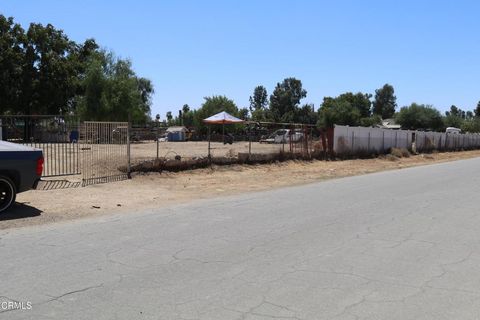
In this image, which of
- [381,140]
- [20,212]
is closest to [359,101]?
[381,140]

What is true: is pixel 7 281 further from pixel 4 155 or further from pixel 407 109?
pixel 407 109

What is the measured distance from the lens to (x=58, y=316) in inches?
187

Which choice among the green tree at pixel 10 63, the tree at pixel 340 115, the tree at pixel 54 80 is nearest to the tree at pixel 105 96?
the tree at pixel 54 80

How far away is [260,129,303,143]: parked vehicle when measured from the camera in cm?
2753

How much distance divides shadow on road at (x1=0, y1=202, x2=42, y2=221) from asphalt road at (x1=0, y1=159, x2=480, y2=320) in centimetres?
121

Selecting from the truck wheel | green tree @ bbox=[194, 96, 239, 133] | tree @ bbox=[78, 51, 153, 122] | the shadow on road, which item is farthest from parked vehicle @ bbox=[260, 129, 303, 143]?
green tree @ bbox=[194, 96, 239, 133]

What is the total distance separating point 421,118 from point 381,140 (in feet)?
234

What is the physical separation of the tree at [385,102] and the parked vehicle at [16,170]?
15779 cm

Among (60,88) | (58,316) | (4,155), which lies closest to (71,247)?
(58,316)

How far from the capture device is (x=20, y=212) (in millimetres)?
10742

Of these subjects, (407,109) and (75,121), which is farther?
(407,109)

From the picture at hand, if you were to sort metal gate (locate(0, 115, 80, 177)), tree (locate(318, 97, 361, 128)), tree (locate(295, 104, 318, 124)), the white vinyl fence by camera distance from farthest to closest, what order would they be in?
tree (locate(295, 104, 318, 124)) < tree (locate(318, 97, 361, 128)) < the white vinyl fence < metal gate (locate(0, 115, 80, 177))

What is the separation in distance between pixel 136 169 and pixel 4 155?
303 inches

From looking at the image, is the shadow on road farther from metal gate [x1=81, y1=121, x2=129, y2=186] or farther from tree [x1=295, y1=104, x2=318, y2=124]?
tree [x1=295, y1=104, x2=318, y2=124]
